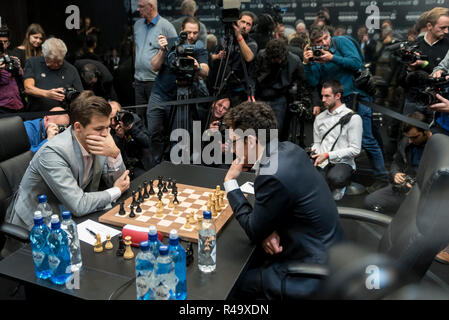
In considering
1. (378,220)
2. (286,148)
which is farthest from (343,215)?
(286,148)

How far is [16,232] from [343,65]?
10.1ft

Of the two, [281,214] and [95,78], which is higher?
[95,78]

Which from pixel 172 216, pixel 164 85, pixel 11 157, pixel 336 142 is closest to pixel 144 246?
pixel 172 216

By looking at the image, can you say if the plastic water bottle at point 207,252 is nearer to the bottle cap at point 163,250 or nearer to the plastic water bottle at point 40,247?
the bottle cap at point 163,250

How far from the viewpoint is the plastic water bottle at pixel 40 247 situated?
4.33 feet

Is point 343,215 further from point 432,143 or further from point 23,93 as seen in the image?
point 23,93

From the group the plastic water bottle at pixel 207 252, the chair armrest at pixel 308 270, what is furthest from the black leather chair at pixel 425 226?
the plastic water bottle at pixel 207 252

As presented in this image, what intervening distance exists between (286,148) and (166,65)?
2.22 meters

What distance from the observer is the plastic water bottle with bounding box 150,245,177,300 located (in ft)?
3.79

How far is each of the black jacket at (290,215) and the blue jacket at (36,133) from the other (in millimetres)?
1781

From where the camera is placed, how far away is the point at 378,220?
181 cm

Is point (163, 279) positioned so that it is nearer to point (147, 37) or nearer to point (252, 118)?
point (252, 118)

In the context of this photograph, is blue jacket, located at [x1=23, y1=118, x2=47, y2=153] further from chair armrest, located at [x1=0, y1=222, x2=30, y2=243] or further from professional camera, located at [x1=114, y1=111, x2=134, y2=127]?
chair armrest, located at [x1=0, y1=222, x2=30, y2=243]

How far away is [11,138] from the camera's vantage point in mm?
2088
